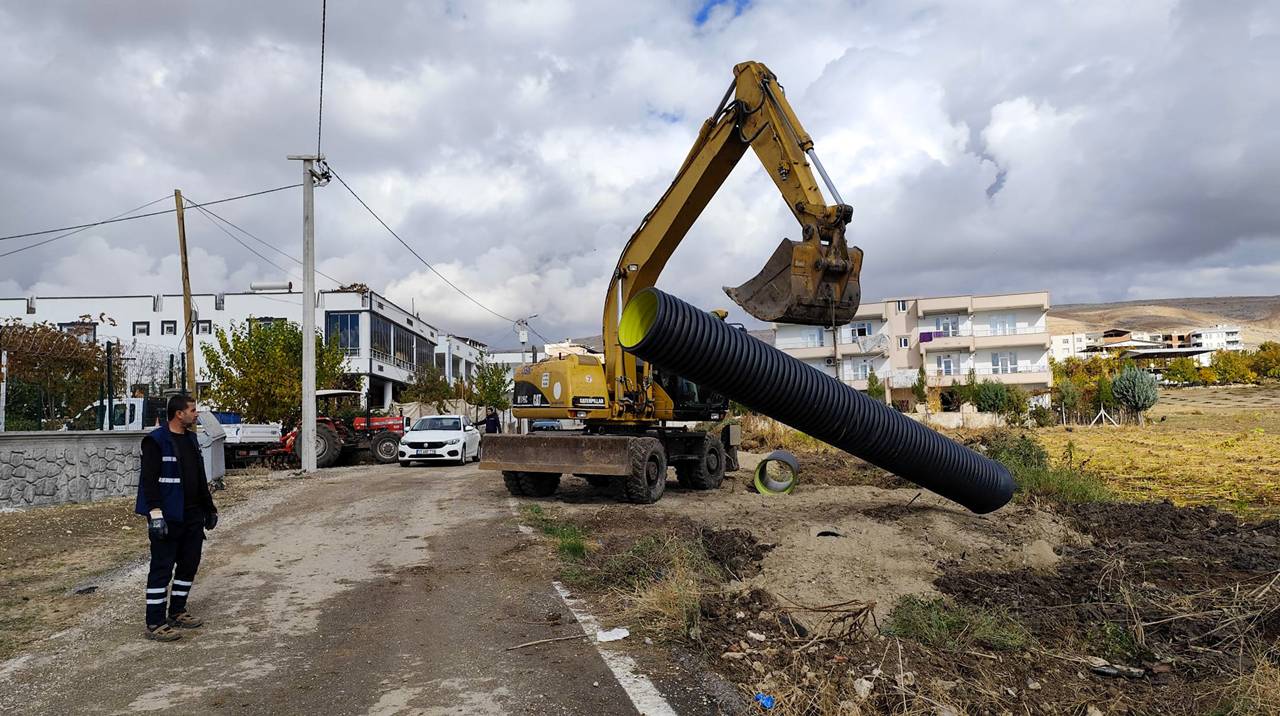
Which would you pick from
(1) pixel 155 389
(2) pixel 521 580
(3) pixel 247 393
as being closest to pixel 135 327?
(3) pixel 247 393

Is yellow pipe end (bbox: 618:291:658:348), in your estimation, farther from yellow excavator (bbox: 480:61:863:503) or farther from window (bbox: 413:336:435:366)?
window (bbox: 413:336:435:366)

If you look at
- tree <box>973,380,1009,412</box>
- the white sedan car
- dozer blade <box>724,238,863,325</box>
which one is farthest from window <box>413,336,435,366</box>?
dozer blade <box>724,238,863,325</box>

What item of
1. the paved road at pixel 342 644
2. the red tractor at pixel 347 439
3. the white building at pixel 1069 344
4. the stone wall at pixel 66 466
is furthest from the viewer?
the white building at pixel 1069 344

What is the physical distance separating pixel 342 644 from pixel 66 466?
1090cm

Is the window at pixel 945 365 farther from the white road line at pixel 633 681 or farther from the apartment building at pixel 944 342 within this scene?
the white road line at pixel 633 681

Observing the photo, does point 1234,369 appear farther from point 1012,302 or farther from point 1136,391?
point 1136,391

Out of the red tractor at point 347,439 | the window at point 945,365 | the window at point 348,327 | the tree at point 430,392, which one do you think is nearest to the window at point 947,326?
the window at point 945,365

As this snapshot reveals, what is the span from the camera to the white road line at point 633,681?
4285 millimetres

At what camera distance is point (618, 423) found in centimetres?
1367

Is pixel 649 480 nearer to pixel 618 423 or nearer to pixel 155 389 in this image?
pixel 618 423

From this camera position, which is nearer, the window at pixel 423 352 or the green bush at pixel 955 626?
the green bush at pixel 955 626

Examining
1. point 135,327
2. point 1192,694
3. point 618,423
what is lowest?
point 1192,694

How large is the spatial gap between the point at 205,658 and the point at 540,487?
358 inches

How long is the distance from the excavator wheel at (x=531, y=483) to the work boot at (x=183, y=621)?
8.03 metres
